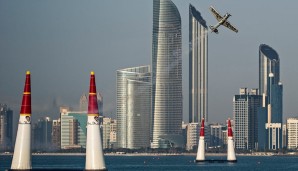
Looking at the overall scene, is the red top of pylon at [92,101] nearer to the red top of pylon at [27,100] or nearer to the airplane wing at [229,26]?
the red top of pylon at [27,100]

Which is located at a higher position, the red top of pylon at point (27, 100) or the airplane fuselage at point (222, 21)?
the airplane fuselage at point (222, 21)

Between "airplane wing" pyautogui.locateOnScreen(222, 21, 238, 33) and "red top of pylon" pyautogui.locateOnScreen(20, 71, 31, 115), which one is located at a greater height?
"airplane wing" pyautogui.locateOnScreen(222, 21, 238, 33)

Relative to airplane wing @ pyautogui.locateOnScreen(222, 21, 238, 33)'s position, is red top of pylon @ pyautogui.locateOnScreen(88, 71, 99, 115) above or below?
below

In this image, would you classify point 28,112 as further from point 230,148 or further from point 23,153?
point 230,148

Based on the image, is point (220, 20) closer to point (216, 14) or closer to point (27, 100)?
point (216, 14)

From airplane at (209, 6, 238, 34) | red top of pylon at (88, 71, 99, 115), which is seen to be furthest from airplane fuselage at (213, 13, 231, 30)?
red top of pylon at (88, 71, 99, 115)

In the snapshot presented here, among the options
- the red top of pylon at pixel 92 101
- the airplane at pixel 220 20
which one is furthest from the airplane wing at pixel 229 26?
the red top of pylon at pixel 92 101

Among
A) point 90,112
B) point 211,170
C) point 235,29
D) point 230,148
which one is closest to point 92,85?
point 90,112

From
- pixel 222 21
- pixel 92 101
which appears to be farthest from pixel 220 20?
pixel 92 101

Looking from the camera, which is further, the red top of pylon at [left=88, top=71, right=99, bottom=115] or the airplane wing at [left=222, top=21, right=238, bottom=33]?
the airplane wing at [left=222, top=21, right=238, bottom=33]

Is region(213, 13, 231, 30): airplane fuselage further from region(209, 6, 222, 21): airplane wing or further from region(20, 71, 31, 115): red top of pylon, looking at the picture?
region(20, 71, 31, 115): red top of pylon

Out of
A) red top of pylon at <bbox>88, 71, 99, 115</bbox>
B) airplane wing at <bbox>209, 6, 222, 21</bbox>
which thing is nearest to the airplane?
airplane wing at <bbox>209, 6, 222, 21</bbox>

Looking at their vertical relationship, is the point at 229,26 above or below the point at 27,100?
above

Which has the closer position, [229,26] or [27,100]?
[27,100]
